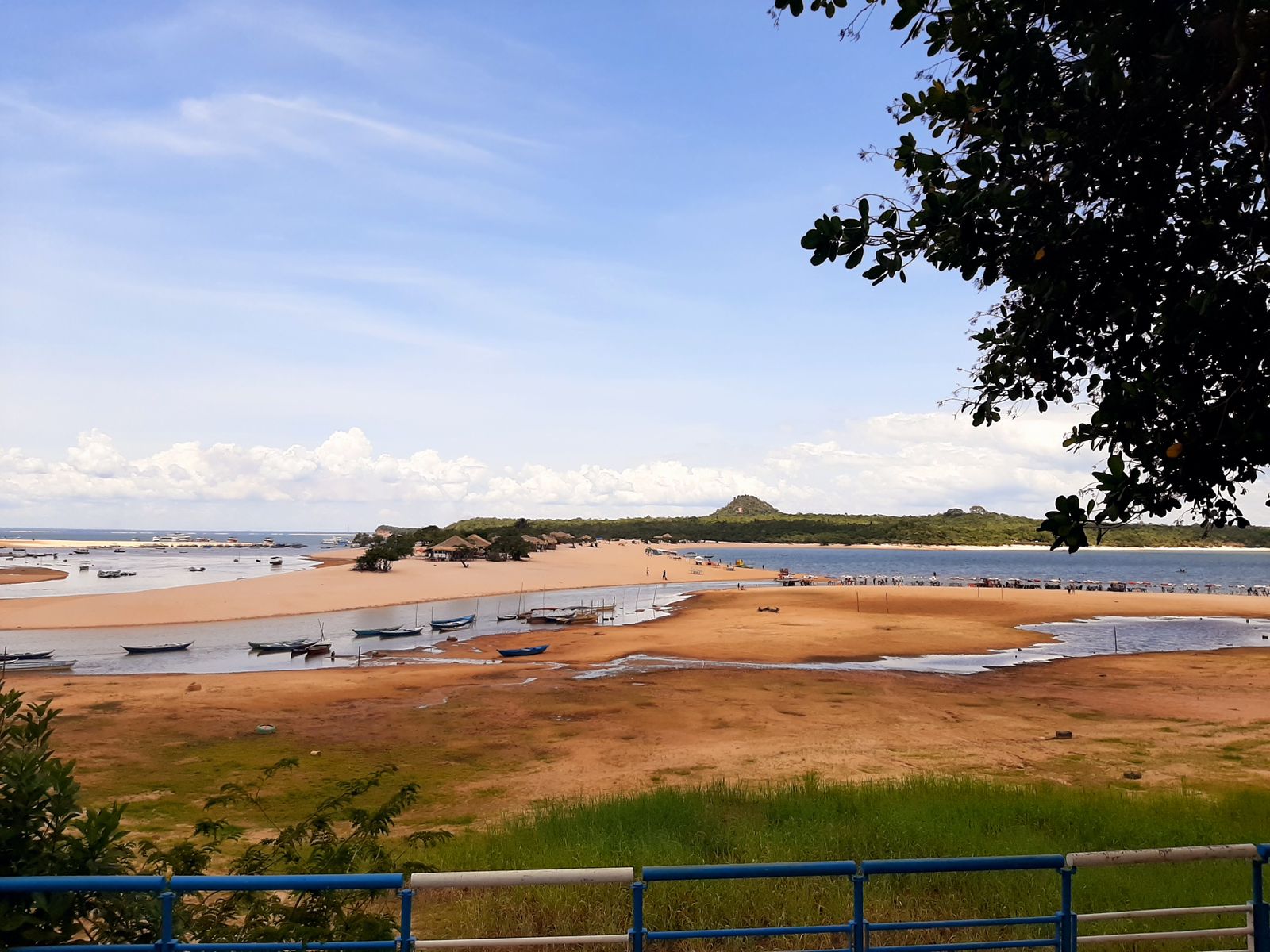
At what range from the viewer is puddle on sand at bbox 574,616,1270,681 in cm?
3334

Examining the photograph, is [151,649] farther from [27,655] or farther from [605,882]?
[605,882]

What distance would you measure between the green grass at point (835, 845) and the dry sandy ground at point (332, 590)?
4394 centimetres

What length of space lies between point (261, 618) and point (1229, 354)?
52.8 m

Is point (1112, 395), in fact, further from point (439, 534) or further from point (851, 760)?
point (439, 534)

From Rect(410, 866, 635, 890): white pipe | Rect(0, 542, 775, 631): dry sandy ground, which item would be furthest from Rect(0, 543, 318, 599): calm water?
Rect(410, 866, 635, 890): white pipe

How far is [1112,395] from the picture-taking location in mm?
5848

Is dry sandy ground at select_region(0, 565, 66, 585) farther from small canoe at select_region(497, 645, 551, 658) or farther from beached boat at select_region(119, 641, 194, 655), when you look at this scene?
small canoe at select_region(497, 645, 551, 658)

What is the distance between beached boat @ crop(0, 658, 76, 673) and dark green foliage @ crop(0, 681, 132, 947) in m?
33.5

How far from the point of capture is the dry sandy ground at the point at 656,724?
57.4ft

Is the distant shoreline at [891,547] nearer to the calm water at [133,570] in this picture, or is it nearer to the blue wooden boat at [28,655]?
the calm water at [133,570]

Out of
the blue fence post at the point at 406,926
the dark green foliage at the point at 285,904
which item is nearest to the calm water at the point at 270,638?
the dark green foliage at the point at 285,904

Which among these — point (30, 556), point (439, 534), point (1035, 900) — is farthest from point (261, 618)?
point (30, 556)

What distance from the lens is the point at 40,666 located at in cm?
3328

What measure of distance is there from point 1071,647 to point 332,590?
166ft
